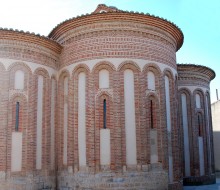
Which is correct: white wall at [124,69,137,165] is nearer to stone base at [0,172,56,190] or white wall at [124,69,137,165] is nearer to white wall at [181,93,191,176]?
stone base at [0,172,56,190]

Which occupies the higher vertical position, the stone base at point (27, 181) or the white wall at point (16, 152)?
the white wall at point (16, 152)

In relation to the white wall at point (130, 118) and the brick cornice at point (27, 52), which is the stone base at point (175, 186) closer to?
the white wall at point (130, 118)

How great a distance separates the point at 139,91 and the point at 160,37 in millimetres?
2616

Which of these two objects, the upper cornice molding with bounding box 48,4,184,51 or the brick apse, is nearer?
the brick apse

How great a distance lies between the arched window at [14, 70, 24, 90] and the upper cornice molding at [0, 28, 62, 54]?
131cm

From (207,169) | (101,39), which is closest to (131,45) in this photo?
(101,39)

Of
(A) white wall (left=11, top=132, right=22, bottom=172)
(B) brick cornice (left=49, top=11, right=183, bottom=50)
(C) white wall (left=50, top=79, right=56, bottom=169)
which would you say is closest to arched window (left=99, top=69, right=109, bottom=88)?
(B) brick cornice (left=49, top=11, right=183, bottom=50)

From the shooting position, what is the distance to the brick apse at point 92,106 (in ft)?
39.1

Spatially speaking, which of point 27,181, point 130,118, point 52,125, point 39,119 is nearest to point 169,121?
point 130,118

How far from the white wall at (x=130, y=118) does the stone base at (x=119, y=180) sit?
1.79 feet

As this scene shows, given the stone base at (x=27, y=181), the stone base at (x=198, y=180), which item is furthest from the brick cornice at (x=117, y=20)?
the stone base at (x=198, y=180)

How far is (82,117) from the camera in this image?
41.1 ft

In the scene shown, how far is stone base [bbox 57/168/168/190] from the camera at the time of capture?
38.1 feet

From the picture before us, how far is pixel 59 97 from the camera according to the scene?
537 inches
